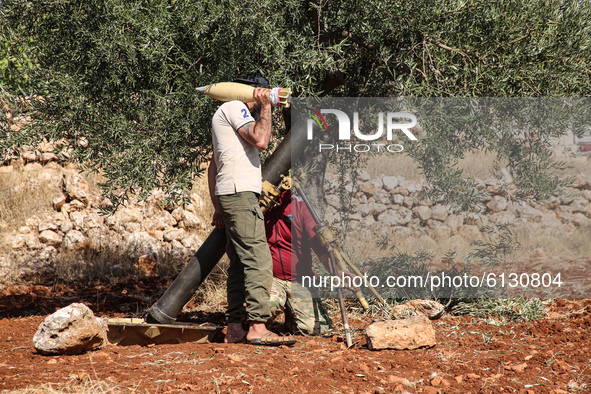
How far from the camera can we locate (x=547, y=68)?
4.77 m

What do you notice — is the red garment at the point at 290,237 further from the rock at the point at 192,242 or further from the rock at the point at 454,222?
the rock at the point at 454,222

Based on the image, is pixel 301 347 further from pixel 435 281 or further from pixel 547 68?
pixel 547 68

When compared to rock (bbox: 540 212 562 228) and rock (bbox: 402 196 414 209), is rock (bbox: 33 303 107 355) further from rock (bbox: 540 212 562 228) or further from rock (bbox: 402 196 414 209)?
rock (bbox: 540 212 562 228)

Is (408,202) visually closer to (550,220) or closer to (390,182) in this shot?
(390,182)

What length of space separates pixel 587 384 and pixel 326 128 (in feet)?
10.8

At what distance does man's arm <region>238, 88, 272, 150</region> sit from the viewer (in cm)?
393

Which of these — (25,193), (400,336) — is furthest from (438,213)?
(25,193)

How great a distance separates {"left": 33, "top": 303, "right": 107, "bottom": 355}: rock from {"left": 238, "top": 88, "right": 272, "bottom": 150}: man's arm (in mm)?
1876

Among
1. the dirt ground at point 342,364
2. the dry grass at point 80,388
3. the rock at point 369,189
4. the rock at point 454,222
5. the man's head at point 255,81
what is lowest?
the dirt ground at point 342,364

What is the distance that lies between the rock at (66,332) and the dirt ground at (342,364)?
85 millimetres

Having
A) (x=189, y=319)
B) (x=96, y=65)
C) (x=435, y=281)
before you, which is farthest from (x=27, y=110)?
(x=435, y=281)

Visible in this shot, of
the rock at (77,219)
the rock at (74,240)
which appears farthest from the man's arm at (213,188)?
the rock at (77,219)

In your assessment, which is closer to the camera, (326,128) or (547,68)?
(547,68)

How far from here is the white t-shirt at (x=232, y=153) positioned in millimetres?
4047
